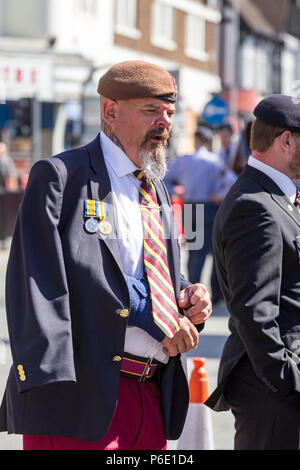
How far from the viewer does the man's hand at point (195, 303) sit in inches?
153

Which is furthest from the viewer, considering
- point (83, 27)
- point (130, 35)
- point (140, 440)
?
point (130, 35)

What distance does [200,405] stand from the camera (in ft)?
18.9

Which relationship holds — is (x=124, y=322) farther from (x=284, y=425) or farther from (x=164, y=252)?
(x=284, y=425)

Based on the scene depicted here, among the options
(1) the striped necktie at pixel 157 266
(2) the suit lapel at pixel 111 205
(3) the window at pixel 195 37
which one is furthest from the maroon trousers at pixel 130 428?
(3) the window at pixel 195 37

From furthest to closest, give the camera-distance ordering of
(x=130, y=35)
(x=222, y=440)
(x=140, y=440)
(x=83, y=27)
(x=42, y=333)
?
(x=130, y=35), (x=83, y=27), (x=222, y=440), (x=140, y=440), (x=42, y=333)

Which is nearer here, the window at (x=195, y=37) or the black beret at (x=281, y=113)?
the black beret at (x=281, y=113)

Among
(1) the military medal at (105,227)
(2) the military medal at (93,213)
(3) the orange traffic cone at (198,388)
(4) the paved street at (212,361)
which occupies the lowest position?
(4) the paved street at (212,361)

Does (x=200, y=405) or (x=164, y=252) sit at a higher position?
(x=164, y=252)

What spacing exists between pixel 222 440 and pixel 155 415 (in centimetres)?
284

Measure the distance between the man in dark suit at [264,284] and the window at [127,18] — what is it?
30.4m

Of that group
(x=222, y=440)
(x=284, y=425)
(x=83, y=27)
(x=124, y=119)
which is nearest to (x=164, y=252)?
(x=124, y=119)

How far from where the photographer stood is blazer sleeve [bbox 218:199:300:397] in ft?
12.8

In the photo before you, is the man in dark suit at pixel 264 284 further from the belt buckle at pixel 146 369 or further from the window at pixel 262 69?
A: the window at pixel 262 69

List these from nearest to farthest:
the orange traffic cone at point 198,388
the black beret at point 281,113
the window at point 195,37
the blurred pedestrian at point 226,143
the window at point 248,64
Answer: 1. the black beret at point 281,113
2. the orange traffic cone at point 198,388
3. the blurred pedestrian at point 226,143
4. the window at point 195,37
5. the window at point 248,64
